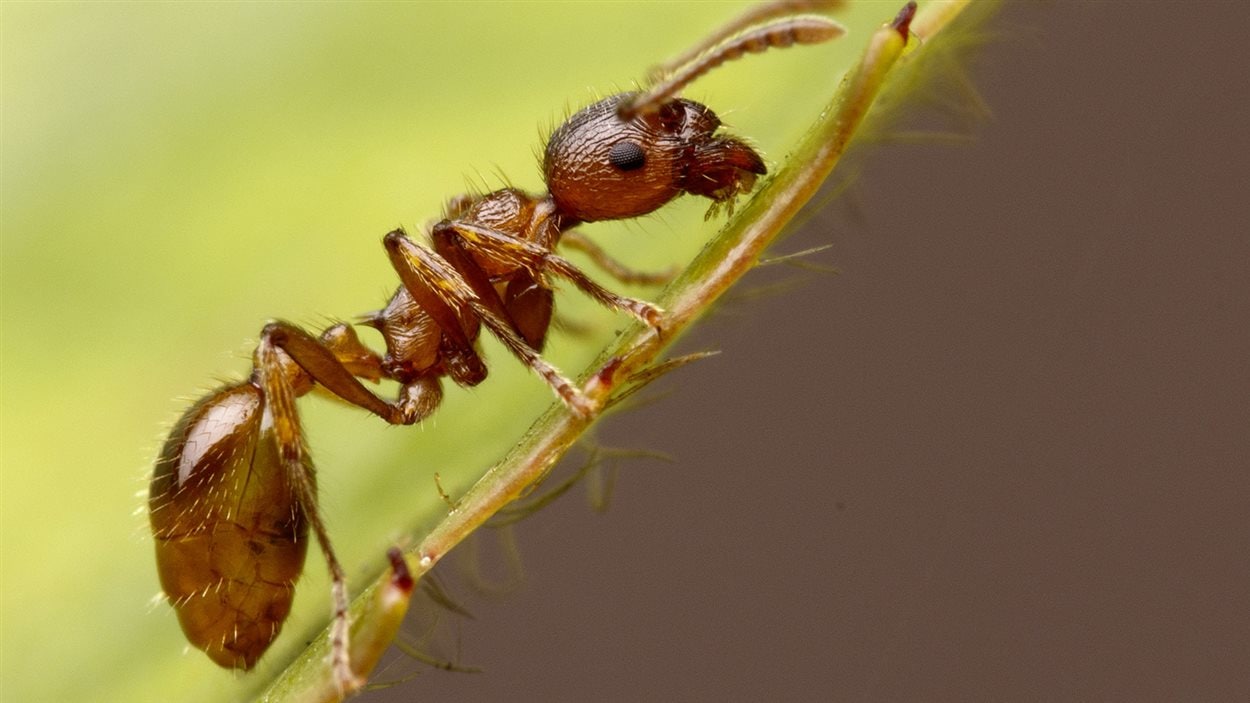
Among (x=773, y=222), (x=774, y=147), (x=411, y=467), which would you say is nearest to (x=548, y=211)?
(x=774, y=147)

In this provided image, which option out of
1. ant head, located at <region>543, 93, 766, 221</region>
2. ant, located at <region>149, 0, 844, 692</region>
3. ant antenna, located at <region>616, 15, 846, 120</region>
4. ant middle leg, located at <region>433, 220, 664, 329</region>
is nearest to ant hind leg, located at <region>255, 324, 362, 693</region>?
ant, located at <region>149, 0, 844, 692</region>

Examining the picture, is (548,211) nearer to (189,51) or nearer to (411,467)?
(411,467)

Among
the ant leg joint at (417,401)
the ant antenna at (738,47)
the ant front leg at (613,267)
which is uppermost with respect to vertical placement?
the ant antenna at (738,47)

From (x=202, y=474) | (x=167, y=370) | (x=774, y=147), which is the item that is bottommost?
(x=774, y=147)

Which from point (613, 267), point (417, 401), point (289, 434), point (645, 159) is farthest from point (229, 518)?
point (645, 159)

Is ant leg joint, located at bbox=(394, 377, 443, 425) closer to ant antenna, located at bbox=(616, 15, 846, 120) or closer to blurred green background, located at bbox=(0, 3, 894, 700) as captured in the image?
blurred green background, located at bbox=(0, 3, 894, 700)

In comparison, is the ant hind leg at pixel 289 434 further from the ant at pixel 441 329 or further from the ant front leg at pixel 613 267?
the ant front leg at pixel 613 267

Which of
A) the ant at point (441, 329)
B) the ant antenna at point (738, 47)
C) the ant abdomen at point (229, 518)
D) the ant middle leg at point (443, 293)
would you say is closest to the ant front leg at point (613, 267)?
the ant at point (441, 329)
